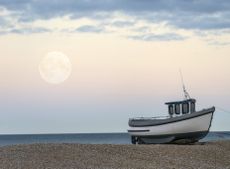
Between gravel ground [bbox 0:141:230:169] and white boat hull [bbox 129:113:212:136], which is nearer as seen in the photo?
gravel ground [bbox 0:141:230:169]

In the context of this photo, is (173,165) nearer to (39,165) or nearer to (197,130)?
(39,165)

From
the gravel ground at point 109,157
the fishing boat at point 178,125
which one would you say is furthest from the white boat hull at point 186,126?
the gravel ground at point 109,157

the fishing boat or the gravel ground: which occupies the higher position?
the fishing boat

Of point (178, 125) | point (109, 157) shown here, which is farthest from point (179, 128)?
point (109, 157)

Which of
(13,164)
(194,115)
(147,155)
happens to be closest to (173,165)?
(147,155)

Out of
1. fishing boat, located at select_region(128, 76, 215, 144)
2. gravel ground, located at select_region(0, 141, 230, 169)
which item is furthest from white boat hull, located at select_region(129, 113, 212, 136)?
gravel ground, located at select_region(0, 141, 230, 169)

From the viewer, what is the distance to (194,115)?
1772 inches

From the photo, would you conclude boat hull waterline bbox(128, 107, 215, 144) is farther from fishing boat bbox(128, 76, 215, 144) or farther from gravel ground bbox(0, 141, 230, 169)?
gravel ground bbox(0, 141, 230, 169)

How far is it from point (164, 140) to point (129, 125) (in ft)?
14.8

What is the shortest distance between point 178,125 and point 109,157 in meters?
14.3

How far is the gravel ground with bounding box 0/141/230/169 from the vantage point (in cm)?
2955

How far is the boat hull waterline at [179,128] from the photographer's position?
148 ft

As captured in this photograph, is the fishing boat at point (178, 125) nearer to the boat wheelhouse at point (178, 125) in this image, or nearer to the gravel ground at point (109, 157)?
the boat wheelhouse at point (178, 125)

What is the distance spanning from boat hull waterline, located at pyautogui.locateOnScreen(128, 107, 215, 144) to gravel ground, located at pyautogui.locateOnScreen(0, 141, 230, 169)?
23.8ft
